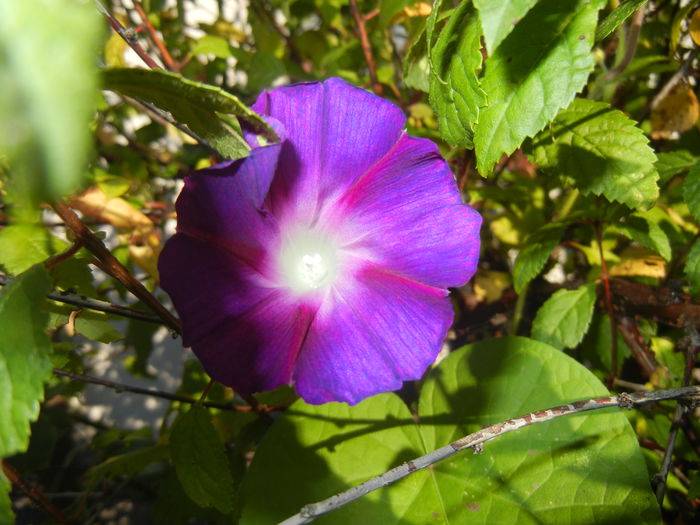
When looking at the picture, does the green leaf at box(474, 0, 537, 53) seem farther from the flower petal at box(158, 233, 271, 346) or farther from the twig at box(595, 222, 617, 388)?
the twig at box(595, 222, 617, 388)

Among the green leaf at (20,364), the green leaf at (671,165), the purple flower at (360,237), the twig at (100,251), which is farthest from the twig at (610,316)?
the green leaf at (20,364)

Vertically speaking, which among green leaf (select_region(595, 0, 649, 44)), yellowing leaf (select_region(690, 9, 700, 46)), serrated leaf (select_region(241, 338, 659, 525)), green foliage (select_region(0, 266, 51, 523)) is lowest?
serrated leaf (select_region(241, 338, 659, 525))

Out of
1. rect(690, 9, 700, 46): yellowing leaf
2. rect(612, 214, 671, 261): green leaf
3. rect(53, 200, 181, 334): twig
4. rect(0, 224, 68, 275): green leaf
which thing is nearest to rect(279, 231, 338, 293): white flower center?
rect(53, 200, 181, 334): twig

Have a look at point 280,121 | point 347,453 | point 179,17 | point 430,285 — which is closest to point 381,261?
point 430,285

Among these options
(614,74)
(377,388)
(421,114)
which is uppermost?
(614,74)

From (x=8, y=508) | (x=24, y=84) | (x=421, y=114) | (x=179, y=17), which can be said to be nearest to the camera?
(x=24, y=84)

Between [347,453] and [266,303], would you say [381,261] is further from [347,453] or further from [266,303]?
[347,453]
